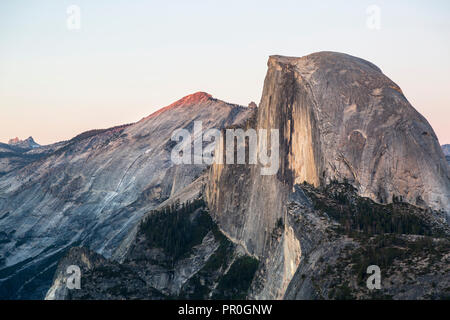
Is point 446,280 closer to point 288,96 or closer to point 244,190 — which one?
point 288,96

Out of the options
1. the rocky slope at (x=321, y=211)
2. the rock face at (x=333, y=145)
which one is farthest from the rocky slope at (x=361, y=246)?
the rock face at (x=333, y=145)

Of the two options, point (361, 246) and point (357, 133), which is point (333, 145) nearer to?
point (357, 133)

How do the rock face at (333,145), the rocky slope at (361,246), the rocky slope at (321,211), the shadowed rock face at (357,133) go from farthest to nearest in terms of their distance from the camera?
the rock face at (333,145) → the shadowed rock face at (357,133) → the rocky slope at (321,211) → the rocky slope at (361,246)


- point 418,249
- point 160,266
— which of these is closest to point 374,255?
point 418,249

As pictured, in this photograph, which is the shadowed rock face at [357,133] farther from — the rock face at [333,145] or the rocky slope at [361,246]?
the rocky slope at [361,246]

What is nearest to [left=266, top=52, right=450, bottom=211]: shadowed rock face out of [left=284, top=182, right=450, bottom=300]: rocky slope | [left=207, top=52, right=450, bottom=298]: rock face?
[left=207, top=52, right=450, bottom=298]: rock face

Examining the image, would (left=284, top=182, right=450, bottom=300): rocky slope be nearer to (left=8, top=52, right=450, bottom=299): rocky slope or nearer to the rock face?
(left=8, top=52, right=450, bottom=299): rocky slope

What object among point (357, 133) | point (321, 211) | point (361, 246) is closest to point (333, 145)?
point (357, 133)

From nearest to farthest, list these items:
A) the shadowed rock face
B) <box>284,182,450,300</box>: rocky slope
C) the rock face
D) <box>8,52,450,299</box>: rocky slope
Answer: <box>284,182,450,300</box>: rocky slope
<box>8,52,450,299</box>: rocky slope
the shadowed rock face
the rock face
